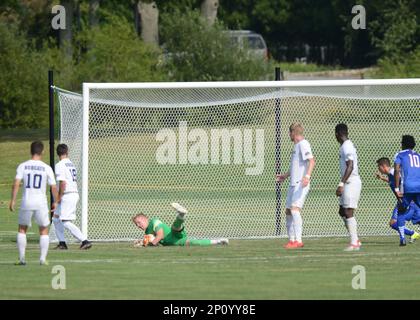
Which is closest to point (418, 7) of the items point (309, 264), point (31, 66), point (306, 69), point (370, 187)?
point (306, 69)

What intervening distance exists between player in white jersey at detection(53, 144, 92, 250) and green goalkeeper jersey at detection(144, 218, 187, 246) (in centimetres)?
101

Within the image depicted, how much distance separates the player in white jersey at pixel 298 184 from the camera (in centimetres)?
1953

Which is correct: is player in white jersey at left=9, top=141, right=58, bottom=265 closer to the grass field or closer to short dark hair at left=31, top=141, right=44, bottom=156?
short dark hair at left=31, top=141, right=44, bottom=156

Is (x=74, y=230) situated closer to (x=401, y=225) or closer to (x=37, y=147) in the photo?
(x=37, y=147)

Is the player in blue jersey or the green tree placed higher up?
the green tree

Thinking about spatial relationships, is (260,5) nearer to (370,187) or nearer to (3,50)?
(3,50)

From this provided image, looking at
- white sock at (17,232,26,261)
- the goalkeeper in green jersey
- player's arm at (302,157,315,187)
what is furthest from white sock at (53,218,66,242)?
player's arm at (302,157,315,187)

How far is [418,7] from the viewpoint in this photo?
5762 centimetres

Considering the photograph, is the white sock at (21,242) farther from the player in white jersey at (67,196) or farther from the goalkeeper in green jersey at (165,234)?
the goalkeeper in green jersey at (165,234)

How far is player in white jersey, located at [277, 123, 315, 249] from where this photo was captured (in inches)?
769

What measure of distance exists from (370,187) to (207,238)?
9.32 metres

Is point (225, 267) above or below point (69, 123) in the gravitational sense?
below

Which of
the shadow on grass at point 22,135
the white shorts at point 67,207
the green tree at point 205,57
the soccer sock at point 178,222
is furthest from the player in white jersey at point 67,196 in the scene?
the green tree at point 205,57

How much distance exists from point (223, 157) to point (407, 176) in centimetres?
1084
